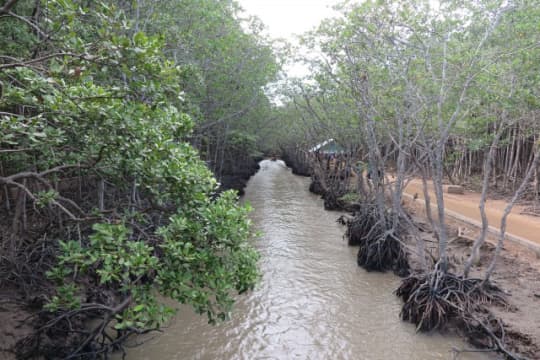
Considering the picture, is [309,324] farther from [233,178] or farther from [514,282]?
[233,178]

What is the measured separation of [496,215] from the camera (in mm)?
11320

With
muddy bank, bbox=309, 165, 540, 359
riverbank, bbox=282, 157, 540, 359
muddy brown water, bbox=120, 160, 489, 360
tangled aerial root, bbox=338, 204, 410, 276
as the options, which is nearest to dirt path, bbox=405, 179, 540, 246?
riverbank, bbox=282, 157, 540, 359

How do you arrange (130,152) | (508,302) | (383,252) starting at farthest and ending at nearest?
(383,252) → (508,302) → (130,152)

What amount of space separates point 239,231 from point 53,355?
9.85ft

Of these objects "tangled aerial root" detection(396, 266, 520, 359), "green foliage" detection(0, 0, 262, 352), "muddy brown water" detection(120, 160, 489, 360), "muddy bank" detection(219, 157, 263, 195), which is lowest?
"muddy brown water" detection(120, 160, 489, 360)

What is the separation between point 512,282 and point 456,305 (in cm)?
185

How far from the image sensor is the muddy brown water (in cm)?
551

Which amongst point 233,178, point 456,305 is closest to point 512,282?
point 456,305

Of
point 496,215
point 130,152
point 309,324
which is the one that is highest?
point 130,152

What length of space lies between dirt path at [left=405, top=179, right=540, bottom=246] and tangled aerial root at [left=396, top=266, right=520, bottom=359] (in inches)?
107

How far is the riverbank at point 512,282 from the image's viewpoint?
5.20 metres

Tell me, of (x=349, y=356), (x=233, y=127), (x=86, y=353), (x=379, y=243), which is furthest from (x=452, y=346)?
(x=233, y=127)

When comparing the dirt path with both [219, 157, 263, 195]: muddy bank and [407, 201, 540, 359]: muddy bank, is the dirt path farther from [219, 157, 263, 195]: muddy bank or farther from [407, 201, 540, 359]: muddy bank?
[219, 157, 263, 195]: muddy bank

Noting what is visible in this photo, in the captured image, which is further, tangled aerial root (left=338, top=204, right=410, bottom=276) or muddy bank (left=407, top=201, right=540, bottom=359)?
tangled aerial root (left=338, top=204, right=410, bottom=276)
